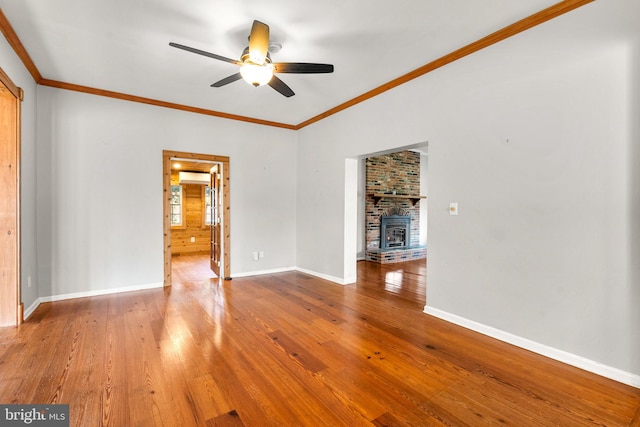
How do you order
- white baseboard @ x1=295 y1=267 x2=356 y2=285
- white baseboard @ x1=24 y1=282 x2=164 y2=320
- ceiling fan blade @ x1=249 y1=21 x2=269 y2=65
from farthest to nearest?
white baseboard @ x1=295 y1=267 x2=356 y2=285, white baseboard @ x1=24 y1=282 x2=164 y2=320, ceiling fan blade @ x1=249 y1=21 x2=269 y2=65

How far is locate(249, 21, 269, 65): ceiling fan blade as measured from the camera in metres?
2.36

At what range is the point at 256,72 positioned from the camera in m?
2.54

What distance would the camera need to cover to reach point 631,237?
2.06 metres

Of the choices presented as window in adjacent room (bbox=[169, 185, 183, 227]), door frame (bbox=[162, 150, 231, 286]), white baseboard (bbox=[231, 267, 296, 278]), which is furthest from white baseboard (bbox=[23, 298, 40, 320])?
window in adjacent room (bbox=[169, 185, 183, 227])

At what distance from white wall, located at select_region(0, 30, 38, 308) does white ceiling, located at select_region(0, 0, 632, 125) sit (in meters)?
0.25

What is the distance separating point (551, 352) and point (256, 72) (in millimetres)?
3419

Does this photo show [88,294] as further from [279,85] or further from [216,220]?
[279,85]

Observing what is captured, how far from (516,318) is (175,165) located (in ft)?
25.6

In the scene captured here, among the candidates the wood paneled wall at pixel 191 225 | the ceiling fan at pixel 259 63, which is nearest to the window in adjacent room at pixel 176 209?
the wood paneled wall at pixel 191 225

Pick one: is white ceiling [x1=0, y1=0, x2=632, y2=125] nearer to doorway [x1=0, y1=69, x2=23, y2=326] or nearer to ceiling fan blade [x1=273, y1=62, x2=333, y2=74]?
ceiling fan blade [x1=273, y1=62, x2=333, y2=74]

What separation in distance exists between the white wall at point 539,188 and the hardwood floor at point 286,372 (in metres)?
0.34

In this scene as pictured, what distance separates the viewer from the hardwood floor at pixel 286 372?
1.73 metres

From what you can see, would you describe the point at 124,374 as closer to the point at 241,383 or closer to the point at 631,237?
the point at 241,383

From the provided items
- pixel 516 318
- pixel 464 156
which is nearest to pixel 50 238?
pixel 464 156
